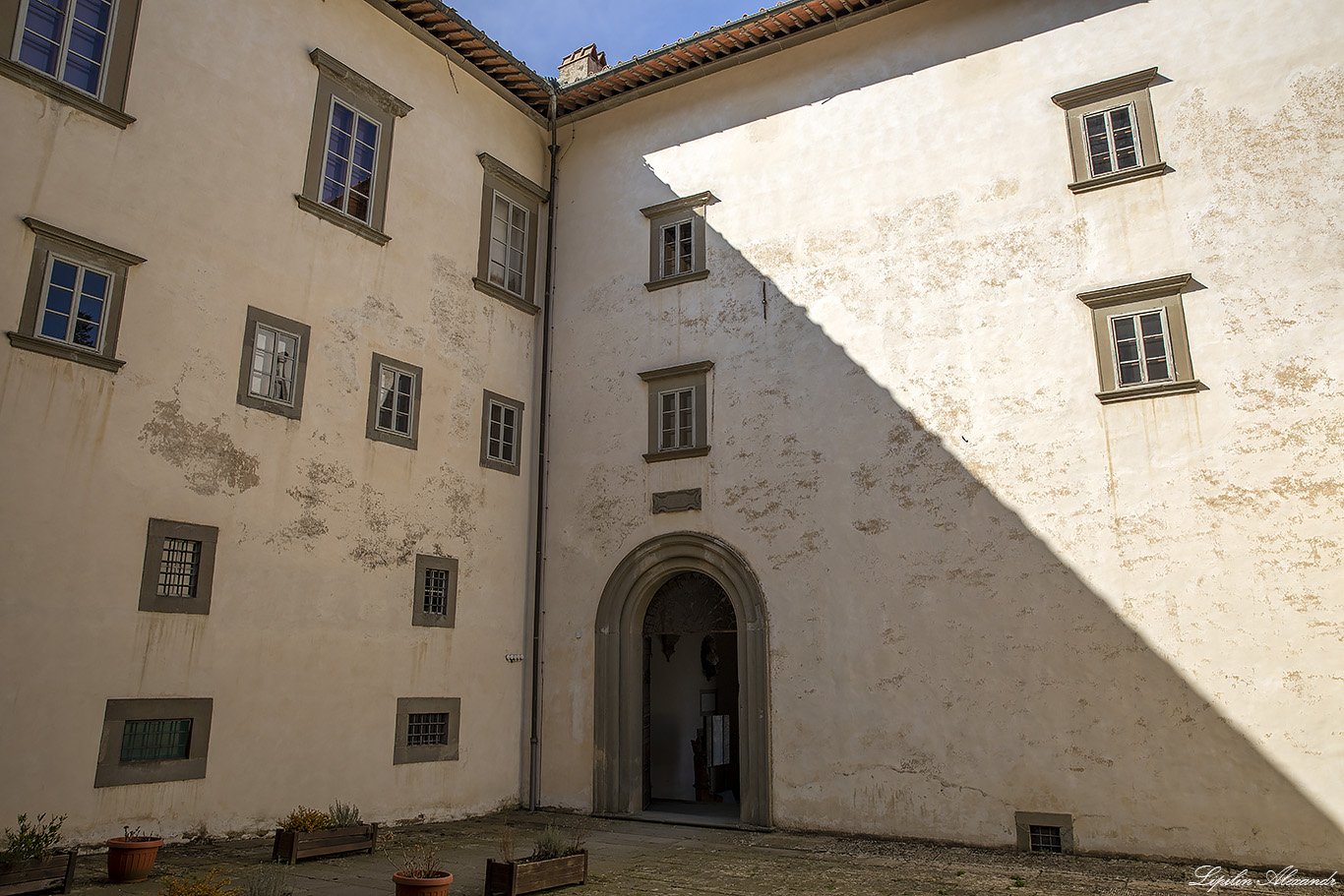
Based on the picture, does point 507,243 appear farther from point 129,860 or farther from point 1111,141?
point 129,860

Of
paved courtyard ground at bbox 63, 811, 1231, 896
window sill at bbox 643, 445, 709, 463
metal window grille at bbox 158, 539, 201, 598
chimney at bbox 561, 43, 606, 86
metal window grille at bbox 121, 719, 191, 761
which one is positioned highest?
chimney at bbox 561, 43, 606, 86

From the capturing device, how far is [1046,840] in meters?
10.2

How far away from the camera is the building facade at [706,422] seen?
9445 mm

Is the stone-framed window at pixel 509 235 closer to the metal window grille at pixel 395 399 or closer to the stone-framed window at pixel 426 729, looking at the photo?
the metal window grille at pixel 395 399

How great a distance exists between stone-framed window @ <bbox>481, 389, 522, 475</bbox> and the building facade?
0.33 feet

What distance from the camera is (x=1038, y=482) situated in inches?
429

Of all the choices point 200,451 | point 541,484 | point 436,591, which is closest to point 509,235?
point 541,484

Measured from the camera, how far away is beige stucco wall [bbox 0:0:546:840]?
8.98m

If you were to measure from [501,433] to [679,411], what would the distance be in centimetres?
269

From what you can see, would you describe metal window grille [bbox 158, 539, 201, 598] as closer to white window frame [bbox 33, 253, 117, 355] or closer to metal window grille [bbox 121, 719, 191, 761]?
metal window grille [bbox 121, 719, 191, 761]

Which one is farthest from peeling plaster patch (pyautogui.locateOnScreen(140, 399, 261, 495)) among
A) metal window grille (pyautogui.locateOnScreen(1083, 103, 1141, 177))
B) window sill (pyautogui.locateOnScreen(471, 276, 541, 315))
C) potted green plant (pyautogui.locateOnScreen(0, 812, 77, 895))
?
metal window grille (pyautogui.locateOnScreen(1083, 103, 1141, 177))


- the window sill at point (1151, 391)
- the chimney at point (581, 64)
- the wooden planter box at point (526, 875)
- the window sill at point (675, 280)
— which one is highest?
the chimney at point (581, 64)

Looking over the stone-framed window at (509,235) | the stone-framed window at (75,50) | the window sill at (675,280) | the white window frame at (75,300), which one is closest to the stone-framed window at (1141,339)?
the window sill at (675,280)

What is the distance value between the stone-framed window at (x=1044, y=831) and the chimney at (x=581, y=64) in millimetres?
12667
